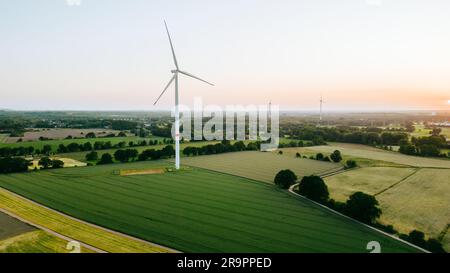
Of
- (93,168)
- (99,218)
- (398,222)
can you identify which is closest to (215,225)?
(99,218)

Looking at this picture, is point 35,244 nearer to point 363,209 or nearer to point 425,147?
point 363,209

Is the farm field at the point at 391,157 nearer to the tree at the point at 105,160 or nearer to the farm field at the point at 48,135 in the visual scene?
the tree at the point at 105,160

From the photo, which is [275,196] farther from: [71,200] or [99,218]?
[71,200]

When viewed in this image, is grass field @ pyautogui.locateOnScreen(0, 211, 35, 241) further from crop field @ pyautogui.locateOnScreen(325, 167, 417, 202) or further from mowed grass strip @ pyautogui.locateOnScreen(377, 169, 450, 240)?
mowed grass strip @ pyautogui.locateOnScreen(377, 169, 450, 240)

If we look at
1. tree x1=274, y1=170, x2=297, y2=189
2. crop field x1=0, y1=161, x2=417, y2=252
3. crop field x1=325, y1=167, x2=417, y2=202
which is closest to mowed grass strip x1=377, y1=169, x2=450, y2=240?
crop field x1=325, y1=167, x2=417, y2=202

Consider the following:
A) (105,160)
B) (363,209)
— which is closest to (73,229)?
(363,209)

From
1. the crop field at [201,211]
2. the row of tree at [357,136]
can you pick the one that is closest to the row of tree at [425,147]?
the row of tree at [357,136]
